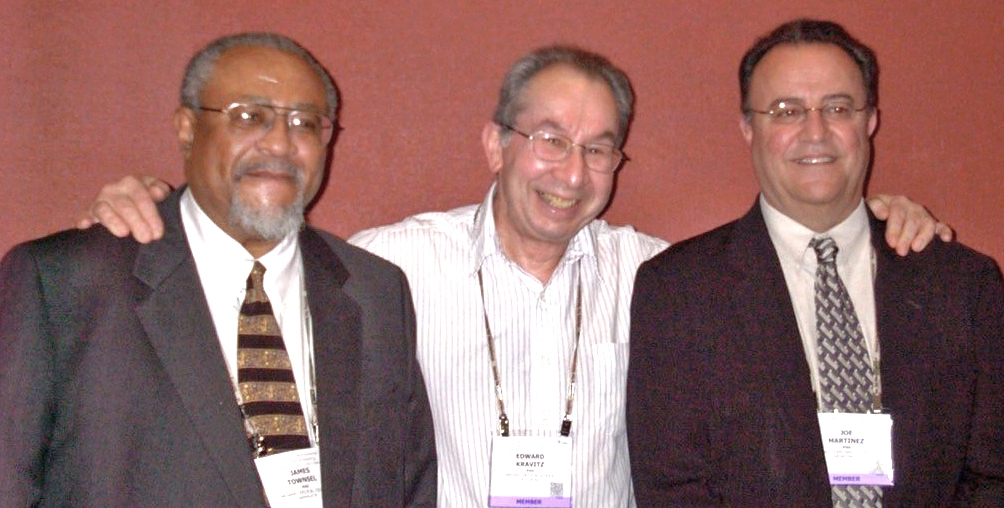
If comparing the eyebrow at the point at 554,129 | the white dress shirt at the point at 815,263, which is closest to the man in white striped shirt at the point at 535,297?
the eyebrow at the point at 554,129

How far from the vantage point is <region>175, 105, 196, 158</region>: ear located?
2217mm

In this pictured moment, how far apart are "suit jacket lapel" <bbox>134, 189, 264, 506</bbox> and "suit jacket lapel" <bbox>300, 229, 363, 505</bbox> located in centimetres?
21

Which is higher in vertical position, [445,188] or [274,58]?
[274,58]

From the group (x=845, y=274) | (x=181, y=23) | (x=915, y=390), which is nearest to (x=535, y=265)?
(x=845, y=274)

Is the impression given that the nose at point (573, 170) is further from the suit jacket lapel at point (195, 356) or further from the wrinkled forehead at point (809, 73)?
the suit jacket lapel at point (195, 356)

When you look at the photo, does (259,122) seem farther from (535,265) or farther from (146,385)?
(535,265)

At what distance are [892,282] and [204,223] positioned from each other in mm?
1808

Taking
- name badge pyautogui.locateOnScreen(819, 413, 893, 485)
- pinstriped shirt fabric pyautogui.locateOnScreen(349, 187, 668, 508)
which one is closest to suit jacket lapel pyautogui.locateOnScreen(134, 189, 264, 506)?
pinstriped shirt fabric pyautogui.locateOnScreen(349, 187, 668, 508)

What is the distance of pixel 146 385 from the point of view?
1938 millimetres

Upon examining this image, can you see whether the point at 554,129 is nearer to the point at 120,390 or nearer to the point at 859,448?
the point at 859,448

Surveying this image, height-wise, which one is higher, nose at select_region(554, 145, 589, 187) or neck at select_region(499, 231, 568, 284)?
nose at select_region(554, 145, 589, 187)

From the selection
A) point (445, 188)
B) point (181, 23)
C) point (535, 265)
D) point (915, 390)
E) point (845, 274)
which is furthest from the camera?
point (445, 188)

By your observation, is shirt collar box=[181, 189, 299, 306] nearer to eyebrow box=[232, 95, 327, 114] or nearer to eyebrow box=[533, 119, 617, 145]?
eyebrow box=[232, 95, 327, 114]

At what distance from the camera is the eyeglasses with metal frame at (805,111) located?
2.47m
